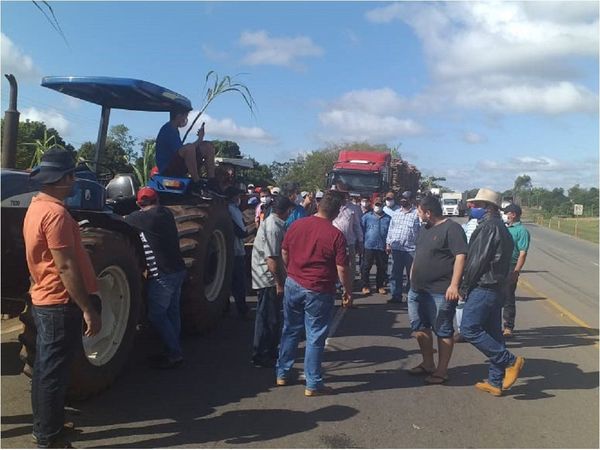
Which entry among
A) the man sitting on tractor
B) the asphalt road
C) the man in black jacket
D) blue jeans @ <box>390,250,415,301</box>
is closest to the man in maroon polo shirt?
the asphalt road

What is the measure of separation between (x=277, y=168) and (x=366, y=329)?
50.2 metres

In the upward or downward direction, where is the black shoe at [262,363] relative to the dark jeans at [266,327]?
downward

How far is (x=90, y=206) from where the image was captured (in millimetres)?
4988

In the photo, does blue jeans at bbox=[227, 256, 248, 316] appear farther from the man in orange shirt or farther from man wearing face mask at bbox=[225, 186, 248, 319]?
the man in orange shirt

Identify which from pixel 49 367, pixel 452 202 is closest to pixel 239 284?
pixel 49 367

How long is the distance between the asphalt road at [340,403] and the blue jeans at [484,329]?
0.27m

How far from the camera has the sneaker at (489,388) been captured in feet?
17.7

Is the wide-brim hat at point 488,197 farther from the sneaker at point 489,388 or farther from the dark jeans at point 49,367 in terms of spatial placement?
the dark jeans at point 49,367

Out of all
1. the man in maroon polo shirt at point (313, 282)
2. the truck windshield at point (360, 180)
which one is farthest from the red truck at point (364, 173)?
the man in maroon polo shirt at point (313, 282)

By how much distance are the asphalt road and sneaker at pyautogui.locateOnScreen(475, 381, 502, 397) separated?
0.07 m

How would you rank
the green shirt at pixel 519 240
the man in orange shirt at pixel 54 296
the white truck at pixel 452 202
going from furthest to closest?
the white truck at pixel 452 202, the green shirt at pixel 519 240, the man in orange shirt at pixel 54 296

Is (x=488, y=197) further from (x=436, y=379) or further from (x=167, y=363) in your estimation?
(x=167, y=363)

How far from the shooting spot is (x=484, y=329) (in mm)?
5594

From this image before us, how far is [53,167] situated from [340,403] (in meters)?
2.99
